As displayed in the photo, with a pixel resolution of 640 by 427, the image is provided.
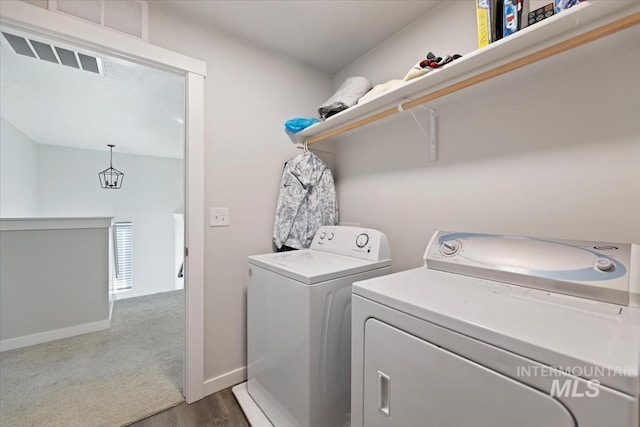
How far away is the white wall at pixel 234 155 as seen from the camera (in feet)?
5.54

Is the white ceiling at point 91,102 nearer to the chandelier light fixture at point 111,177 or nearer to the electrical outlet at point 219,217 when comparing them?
the chandelier light fixture at point 111,177

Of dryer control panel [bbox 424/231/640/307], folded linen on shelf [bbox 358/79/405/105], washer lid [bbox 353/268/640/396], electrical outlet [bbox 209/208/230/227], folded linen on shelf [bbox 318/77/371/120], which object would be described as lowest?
washer lid [bbox 353/268/640/396]

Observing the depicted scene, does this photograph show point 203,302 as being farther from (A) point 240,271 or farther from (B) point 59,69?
(B) point 59,69

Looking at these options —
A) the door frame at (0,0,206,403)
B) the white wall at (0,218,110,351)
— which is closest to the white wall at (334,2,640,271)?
the door frame at (0,0,206,403)

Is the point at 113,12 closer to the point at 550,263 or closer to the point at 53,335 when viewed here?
the point at 550,263

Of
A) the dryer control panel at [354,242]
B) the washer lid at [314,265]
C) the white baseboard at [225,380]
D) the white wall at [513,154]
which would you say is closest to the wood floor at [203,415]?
the white baseboard at [225,380]

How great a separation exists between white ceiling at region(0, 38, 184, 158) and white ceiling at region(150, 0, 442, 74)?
465 mm

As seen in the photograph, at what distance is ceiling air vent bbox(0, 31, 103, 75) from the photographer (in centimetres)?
155

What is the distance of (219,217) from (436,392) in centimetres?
150

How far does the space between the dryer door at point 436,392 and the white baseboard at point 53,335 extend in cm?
298

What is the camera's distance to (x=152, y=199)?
5562 millimetres

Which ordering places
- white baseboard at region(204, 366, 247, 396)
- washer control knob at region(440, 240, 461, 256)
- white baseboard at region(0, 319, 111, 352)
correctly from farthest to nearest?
white baseboard at region(0, 319, 111, 352), white baseboard at region(204, 366, 247, 396), washer control knob at region(440, 240, 461, 256)

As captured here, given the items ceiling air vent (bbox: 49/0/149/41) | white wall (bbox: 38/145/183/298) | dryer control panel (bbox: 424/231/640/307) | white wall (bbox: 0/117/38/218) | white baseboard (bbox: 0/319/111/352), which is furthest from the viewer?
white wall (bbox: 38/145/183/298)

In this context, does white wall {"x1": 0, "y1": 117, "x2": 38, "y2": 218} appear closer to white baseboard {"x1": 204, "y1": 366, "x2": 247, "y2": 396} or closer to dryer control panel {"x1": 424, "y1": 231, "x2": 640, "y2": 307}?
white baseboard {"x1": 204, "y1": 366, "x2": 247, "y2": 396}
